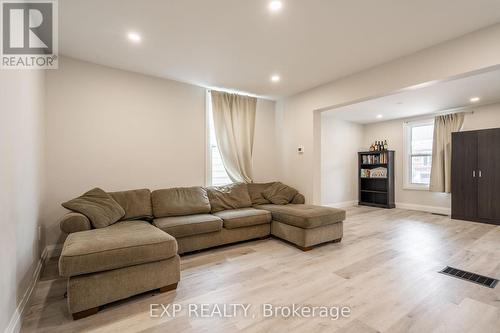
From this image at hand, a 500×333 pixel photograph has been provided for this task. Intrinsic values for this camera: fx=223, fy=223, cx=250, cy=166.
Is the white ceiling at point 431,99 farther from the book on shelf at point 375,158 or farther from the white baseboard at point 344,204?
the white baseboard at point 344,204

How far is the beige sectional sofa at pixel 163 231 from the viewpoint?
1.72 m

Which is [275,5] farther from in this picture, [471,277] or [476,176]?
[476,176]

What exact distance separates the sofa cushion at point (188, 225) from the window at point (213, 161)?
1.13 meters

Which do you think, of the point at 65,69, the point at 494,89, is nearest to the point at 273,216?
the point at 65,69

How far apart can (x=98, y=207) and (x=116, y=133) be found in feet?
3.87

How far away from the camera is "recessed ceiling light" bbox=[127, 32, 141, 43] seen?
246cm

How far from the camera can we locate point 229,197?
12.5 feet

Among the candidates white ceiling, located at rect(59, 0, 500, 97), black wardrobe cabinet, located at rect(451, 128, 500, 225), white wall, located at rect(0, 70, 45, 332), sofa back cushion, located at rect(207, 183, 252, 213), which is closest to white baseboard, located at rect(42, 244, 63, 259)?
white wall, located at rect(0, 70, 45, 332)

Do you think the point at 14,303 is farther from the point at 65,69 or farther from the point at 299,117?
the point at 299,117

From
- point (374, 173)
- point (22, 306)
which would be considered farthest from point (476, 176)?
point (22, 306)

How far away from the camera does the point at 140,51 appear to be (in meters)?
2.81

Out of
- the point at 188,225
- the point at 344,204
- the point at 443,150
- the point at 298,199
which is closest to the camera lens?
the point at 188,225

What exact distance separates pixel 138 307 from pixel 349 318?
65.8 inches

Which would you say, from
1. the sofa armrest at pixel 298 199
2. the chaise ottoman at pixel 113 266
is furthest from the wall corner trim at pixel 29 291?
the sofa armrest at pixel 298 199
